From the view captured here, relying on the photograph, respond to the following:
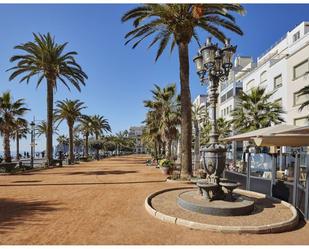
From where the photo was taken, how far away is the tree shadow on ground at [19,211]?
Answer: 7027 mm

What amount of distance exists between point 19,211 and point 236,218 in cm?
637

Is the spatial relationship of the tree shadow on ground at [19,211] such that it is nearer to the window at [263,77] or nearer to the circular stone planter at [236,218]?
the circular stone planter at [236,218]

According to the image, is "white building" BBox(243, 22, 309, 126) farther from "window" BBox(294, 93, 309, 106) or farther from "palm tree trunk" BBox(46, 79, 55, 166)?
"palm tree trunk" BBox(46, 79, 55, 166)

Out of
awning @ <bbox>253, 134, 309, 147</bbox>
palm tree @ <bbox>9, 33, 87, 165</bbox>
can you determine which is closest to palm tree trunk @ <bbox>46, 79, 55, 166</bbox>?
palm tree @ <bbox>9, 33, 87, 165</bbox>

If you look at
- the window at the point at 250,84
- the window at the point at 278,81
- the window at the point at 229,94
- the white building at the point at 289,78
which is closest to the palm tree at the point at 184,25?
the white building at the point at 289,78

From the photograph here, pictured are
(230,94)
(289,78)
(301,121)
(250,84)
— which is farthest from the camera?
(230,94)

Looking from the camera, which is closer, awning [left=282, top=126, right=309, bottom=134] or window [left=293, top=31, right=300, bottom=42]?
awning [left=282, top=126, right=309, bottom=134]

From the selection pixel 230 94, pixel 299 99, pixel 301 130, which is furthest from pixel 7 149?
pixel 230 94

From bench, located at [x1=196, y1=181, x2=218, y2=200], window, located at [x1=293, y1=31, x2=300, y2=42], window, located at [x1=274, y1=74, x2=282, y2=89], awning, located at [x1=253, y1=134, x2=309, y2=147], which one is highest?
Result: window, located at [x1=293, y1=31, x2=300, y2=42]

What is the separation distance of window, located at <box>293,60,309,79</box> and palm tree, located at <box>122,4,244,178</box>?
11.8 meters

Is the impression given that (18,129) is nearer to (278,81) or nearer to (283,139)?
(278,81)

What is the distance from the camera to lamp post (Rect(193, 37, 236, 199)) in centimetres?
916

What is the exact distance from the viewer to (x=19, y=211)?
27.4 ft

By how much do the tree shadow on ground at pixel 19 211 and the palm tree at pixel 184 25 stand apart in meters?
8.90
